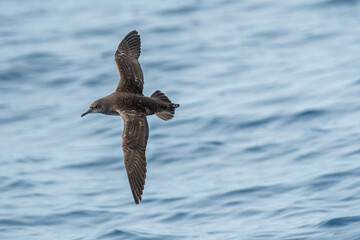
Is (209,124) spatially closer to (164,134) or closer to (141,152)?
(164,134)

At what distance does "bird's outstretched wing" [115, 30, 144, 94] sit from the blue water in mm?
2714

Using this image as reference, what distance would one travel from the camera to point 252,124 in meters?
15.0

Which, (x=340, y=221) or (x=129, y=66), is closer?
(x=129, y=66)

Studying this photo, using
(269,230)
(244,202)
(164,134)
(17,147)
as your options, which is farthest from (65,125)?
(269,230)

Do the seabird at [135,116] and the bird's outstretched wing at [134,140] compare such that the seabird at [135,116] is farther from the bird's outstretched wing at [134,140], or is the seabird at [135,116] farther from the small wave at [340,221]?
the small wave at [340,221]

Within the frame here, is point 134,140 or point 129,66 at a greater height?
point 129,66

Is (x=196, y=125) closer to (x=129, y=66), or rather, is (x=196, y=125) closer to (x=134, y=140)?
(x=129, y=66)

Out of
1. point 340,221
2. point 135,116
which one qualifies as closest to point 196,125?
point 340,221

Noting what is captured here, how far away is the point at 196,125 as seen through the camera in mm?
15219

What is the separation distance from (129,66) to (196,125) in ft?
15.8

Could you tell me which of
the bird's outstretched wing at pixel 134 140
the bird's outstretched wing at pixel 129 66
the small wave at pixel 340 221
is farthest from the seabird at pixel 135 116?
the small wave at pixel 340 221

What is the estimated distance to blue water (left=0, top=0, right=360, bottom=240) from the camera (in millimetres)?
12461

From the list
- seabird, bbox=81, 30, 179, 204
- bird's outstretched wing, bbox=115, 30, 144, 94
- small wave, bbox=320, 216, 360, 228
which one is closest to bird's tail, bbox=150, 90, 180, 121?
seabird, bbox=81, 30, 179, 204

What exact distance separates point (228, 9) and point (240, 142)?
26.9ft
